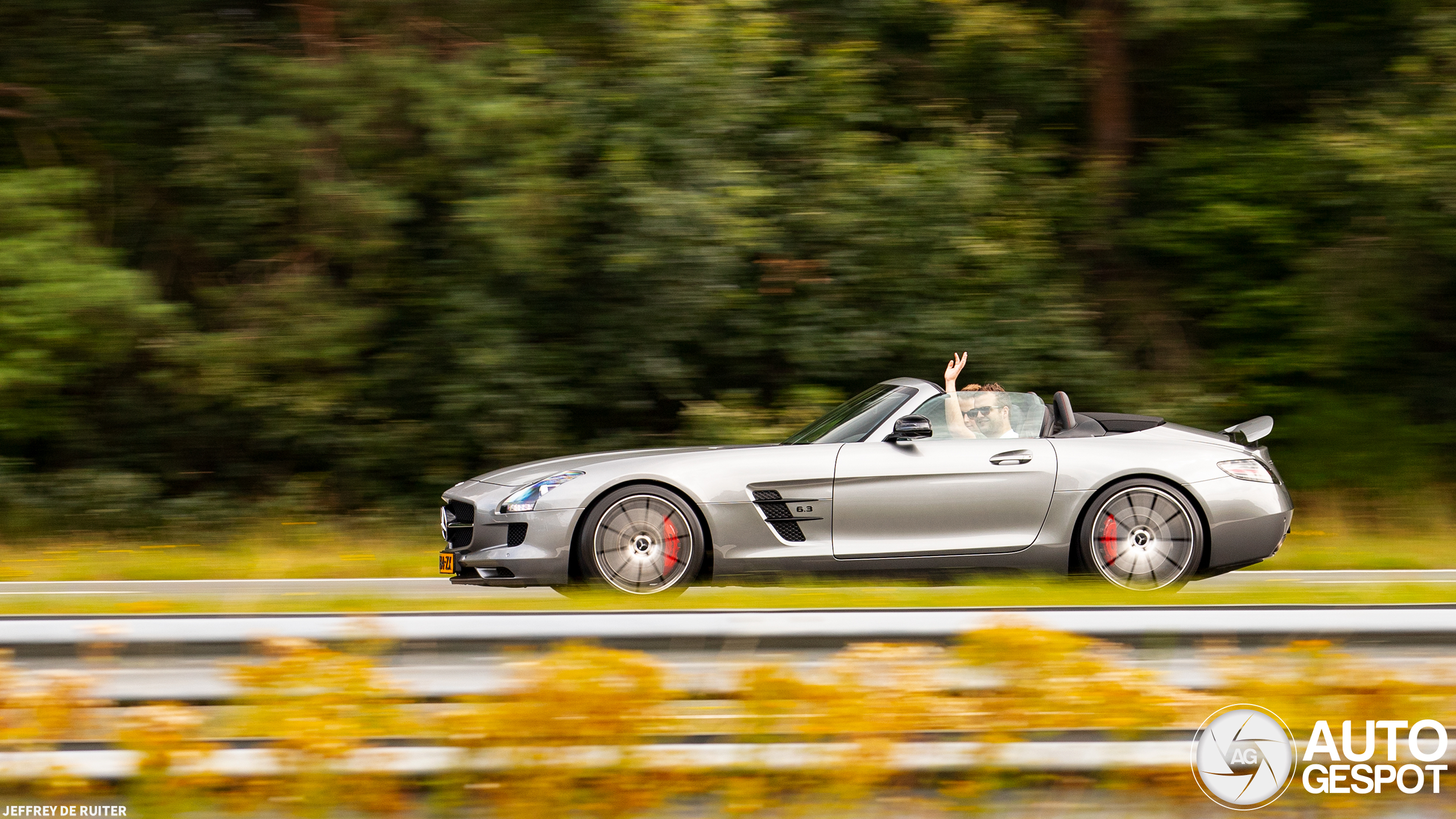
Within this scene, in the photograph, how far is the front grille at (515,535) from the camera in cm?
624

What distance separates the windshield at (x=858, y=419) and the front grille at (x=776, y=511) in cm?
47

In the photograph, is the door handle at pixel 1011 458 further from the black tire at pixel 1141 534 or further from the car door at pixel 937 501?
the black tire at pixel 1141 534

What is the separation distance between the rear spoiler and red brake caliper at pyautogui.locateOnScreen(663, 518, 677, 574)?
292cm

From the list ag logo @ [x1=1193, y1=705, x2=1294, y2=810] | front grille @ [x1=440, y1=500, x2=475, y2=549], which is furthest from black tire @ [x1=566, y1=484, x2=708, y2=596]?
ag logo @ [x1=1193, y1=705, x2=1294, y2=810]

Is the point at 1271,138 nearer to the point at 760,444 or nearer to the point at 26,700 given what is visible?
the point at 760,444

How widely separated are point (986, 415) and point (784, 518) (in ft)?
4.10

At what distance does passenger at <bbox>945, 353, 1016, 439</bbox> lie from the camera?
6.70 metres

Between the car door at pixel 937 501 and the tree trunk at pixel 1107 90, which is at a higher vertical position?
the tree trunk at pixel 1107 90

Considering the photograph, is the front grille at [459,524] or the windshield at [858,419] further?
the windshield at [858,419]

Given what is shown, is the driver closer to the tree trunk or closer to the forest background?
the forest background

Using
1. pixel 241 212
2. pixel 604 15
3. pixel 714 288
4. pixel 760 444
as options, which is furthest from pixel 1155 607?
pixel 241 212

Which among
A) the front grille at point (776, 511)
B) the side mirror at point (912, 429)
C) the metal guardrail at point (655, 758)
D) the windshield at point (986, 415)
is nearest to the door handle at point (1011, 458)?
the windshield at point (986, 415)

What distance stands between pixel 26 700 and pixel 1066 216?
11.0 m

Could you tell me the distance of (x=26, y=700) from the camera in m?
3.41
